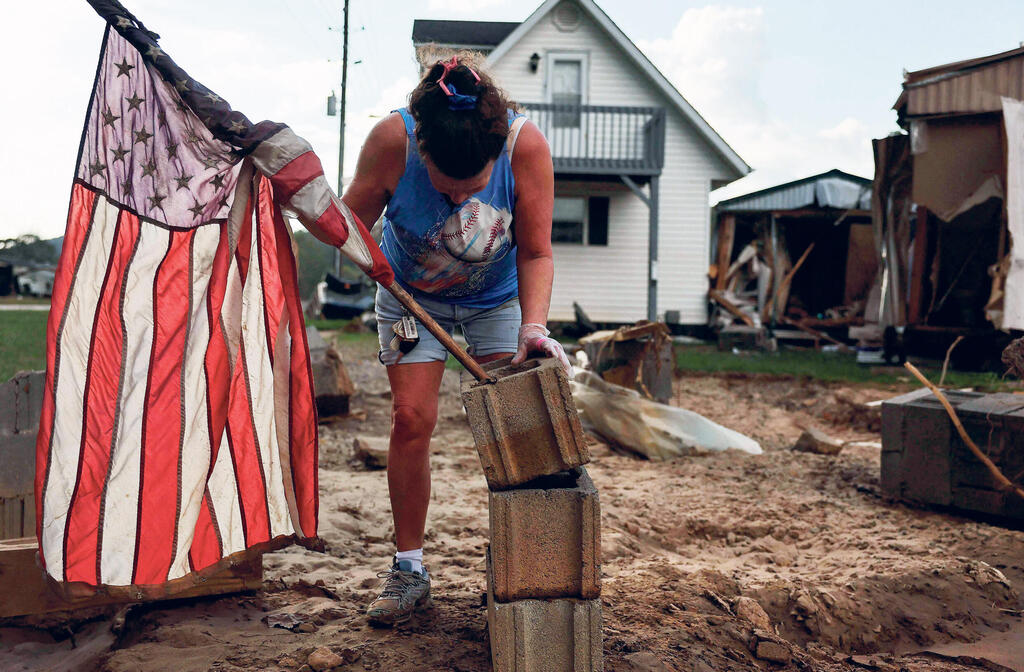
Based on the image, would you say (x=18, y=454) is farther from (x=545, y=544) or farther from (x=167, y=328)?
(x=545, y=544)

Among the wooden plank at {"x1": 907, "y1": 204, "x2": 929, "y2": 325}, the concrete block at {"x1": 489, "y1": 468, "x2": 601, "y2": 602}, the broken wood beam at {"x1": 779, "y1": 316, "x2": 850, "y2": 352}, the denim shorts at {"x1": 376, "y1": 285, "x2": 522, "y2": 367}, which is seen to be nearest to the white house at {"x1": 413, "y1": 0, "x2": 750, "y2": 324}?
the broken wood beam at {"x1": 779, "y1": 316, "x2": 850, "y2": 352}

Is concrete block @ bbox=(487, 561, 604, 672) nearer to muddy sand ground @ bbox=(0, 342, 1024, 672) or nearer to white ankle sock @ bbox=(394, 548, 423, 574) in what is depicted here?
muddy sand ground @ bbox=(0, 342, 1024, 672)

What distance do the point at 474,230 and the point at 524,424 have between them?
0.71 m

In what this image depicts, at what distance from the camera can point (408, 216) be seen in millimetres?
2500

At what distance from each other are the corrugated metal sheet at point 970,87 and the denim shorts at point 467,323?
6498 millimetres

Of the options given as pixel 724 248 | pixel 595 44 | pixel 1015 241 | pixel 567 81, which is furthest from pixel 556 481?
pixel 724 248

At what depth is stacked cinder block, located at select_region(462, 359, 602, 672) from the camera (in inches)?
75.4

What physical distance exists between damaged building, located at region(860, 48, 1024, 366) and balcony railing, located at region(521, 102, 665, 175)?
5923 millimetres

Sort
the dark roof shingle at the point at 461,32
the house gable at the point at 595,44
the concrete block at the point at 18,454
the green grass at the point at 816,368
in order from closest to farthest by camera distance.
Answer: the concrete block at the point at 18,454
the green grass at the point at 816,368
the house gable at the point at 595,44
the dark roof shingle at the point at 461,32

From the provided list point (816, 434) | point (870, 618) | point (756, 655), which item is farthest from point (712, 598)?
point (816, 434)

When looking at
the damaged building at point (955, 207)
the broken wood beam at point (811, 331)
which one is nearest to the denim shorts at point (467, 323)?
the damaged building at point (955, 207)

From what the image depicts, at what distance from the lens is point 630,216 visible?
1658 cm

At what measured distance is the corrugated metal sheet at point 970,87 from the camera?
727 cm

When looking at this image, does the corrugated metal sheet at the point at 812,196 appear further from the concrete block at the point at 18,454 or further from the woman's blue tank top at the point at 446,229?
the concrete block at the point at 18,454
